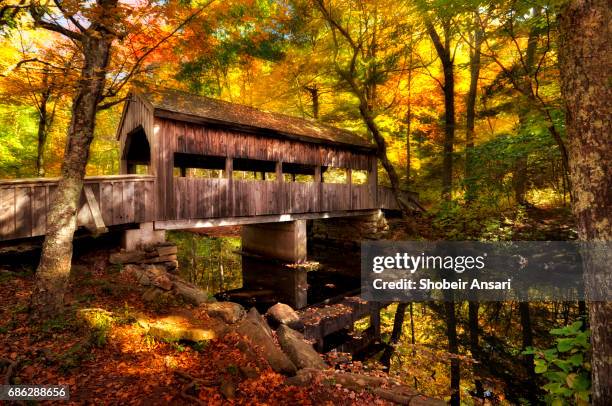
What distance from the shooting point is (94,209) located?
748cm

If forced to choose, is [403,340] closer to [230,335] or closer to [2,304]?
[230,335]

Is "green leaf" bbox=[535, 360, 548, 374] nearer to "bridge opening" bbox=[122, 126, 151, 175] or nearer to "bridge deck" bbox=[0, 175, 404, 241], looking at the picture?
"bridge deck" bbox=[0, 175, 404, 241]

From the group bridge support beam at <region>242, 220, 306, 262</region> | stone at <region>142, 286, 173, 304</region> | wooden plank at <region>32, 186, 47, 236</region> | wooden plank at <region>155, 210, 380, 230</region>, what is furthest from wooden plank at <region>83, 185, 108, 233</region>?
bridge support beam at <region>242, 220, 306, 262</region>

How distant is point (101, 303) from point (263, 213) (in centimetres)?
676

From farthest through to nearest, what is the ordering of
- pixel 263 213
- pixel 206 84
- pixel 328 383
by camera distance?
pixel 206 84
pixel 263 213
pixel 328 383

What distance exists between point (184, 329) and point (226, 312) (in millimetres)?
1103

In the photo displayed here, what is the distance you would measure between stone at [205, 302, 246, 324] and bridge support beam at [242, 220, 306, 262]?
744 cm

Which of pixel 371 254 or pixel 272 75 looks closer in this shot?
pixel 371 254

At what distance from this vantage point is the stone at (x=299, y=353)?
4.98m

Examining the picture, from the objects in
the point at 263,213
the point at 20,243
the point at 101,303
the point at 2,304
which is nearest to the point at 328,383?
the point at 101,303

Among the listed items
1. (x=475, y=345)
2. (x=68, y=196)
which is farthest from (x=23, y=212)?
(x=475, y=345)

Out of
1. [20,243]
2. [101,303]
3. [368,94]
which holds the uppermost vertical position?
[368,94]

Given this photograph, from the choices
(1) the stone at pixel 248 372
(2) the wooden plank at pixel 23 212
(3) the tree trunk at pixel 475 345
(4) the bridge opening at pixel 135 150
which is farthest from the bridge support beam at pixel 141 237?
(3) the tree trunk at pixel 475 345

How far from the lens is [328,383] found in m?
4.36
